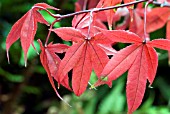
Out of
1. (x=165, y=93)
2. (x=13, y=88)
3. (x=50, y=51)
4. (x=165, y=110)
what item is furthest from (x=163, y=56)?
(x=50, y=51)

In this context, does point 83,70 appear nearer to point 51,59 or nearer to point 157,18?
point 51,59

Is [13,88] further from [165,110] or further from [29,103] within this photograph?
[165,110]

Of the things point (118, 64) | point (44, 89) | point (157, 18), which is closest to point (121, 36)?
point (118, 64)

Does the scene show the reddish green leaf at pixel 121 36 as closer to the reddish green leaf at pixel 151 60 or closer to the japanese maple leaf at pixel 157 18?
the reddish green leaf at pixel 151 60

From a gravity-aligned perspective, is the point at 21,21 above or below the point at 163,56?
above

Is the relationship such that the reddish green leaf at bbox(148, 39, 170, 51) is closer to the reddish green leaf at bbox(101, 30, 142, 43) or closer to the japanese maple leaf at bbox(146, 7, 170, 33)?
the reddish green leaf at bbox(101, 30, 142, 43)

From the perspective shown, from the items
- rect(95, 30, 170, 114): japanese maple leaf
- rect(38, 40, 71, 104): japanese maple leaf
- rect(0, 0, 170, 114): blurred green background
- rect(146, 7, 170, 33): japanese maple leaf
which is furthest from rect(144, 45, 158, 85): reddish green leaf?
rect(0, 0, 170, 114): blurred green background
